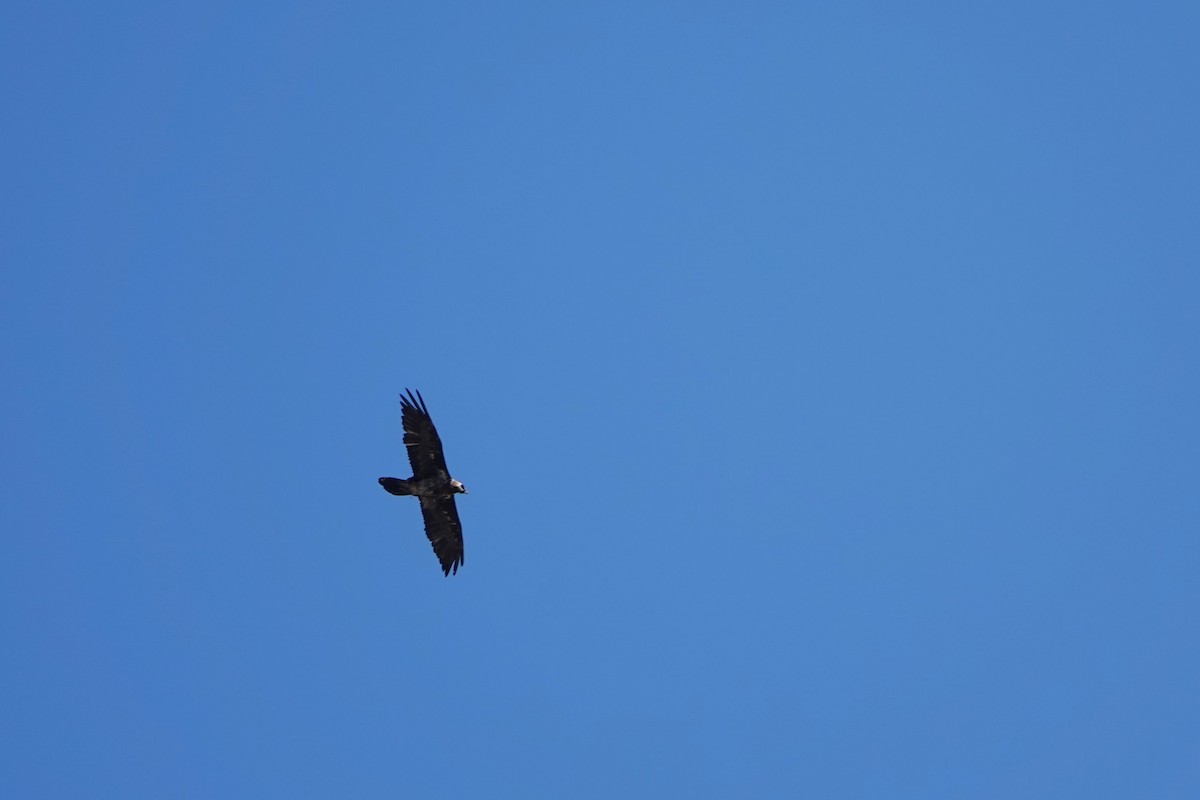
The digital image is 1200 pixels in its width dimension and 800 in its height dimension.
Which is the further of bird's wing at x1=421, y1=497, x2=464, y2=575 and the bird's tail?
bird's wing at x1=421, y1=497, x2=464, y2=575

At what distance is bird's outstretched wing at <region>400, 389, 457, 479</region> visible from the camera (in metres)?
31.5

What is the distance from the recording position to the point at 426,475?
105 ft

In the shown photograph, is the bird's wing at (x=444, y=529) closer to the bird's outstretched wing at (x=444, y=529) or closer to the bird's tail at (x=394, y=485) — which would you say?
the bird's outstretched wing at (x=444, y=529)

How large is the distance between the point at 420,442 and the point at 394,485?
1.27m

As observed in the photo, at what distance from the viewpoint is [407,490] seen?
3194 cm

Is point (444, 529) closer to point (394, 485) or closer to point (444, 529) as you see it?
point (444, 529)

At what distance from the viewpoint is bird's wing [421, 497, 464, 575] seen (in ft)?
109

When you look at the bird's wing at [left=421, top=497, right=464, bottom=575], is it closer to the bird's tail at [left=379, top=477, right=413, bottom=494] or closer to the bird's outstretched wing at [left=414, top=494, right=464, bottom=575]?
the bird's outstretched wing at [left=414, top=494, right=464, bottom=575]

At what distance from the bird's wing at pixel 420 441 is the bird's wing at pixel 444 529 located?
1247 mm

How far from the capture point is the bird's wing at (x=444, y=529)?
33094mm

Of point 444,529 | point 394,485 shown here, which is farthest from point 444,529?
point 394,485

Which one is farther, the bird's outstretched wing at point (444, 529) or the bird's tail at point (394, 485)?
the bird's outstretched wing at point (444, 529)

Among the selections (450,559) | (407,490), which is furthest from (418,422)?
(450,559)

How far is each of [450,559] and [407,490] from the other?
295 centimetres
